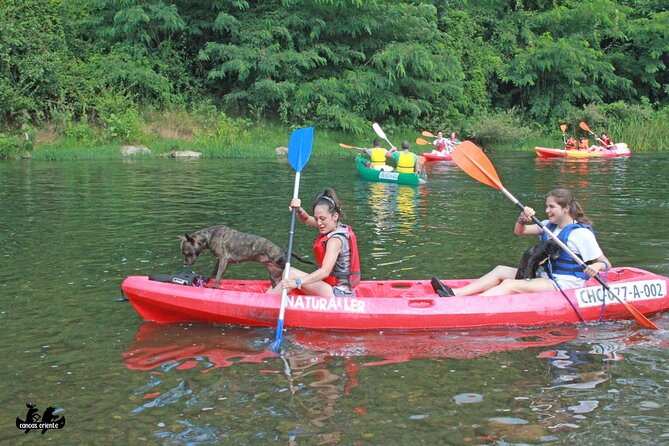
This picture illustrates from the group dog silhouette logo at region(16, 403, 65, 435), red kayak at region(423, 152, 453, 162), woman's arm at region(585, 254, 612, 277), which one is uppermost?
red kayak at region(423, 152, 453, 162)

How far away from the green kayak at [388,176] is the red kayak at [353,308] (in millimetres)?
9837

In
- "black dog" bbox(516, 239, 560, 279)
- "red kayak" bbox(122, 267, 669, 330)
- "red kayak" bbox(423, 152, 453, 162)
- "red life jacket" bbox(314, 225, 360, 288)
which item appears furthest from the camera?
"red kayak" bbox(423, 152, 453, 162)

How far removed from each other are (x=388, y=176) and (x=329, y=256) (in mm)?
10784

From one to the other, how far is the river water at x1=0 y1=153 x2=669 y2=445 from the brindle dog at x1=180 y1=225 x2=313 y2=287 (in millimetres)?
601

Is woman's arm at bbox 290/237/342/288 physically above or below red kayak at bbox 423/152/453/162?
below

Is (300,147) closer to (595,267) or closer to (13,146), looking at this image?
(595,267)

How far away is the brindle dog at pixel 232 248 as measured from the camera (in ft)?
20.9

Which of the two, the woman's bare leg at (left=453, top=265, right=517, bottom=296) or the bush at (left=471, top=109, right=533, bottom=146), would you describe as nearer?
the woman's bare leg at (left=453, top=265, right=517, bottom=296)

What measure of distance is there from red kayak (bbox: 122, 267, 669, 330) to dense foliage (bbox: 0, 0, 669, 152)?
1774cm

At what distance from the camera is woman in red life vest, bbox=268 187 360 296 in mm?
5898

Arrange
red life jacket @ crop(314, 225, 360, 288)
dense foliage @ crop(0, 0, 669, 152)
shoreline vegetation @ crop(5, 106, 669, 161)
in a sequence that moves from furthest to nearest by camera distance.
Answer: dense foliage @ crop(0, 0, 669, 152) < shoreline vegetation @ crop(5, 106, 669, 161) < red life jacket @ crop(314, 225, 360, 288)

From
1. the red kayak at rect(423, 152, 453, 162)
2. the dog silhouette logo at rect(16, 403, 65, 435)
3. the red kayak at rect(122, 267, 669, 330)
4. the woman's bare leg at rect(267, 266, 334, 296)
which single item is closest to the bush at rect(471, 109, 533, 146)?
the red kayak at rect(423, 152, 453, 162)

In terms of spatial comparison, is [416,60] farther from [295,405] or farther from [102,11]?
[295,405]

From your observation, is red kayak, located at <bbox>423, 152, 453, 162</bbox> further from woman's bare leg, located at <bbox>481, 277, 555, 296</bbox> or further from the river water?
woman's bare leg, located at <bbox>481, 277, 555, 296</bbox>
